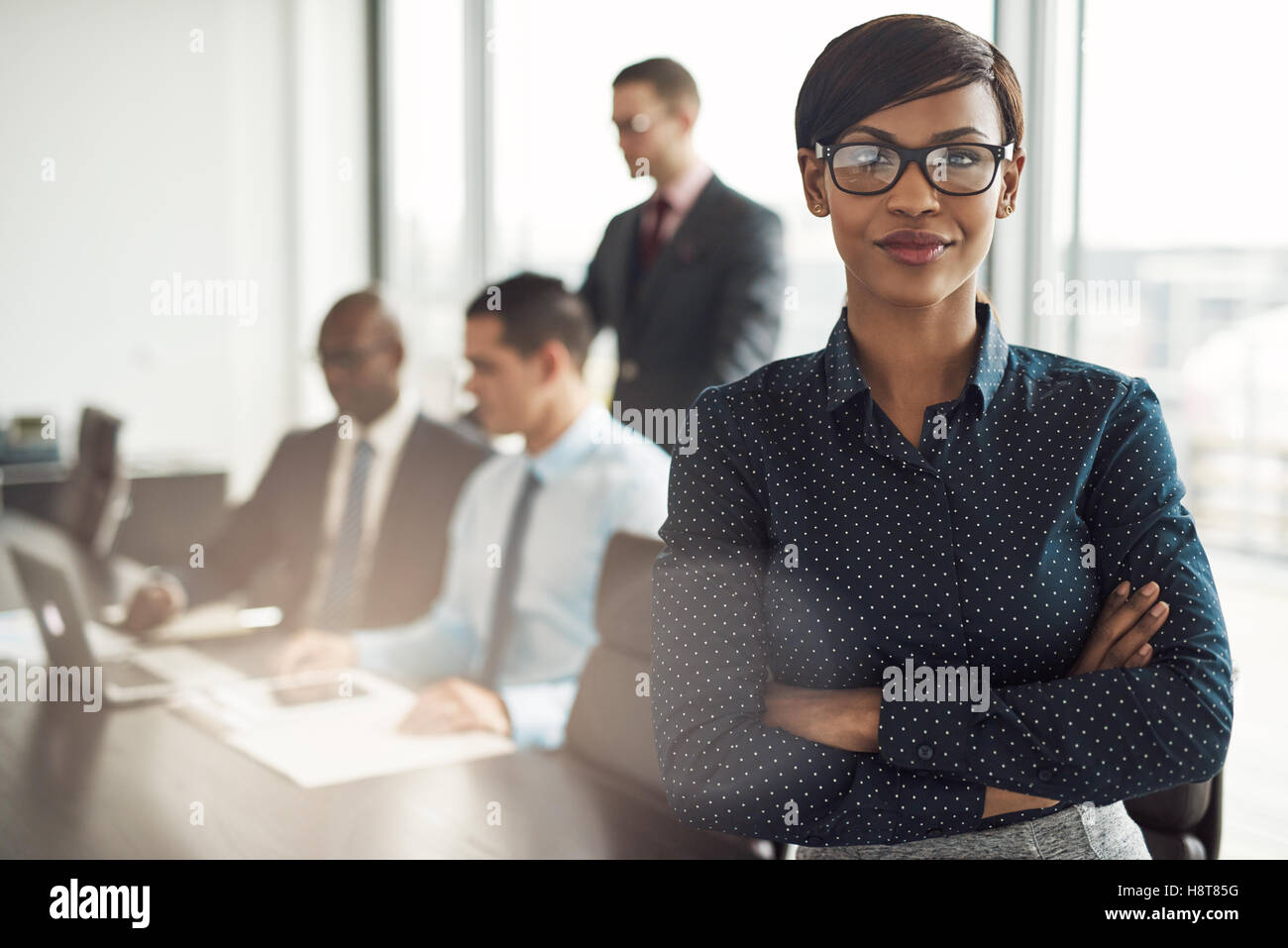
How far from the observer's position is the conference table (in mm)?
1319

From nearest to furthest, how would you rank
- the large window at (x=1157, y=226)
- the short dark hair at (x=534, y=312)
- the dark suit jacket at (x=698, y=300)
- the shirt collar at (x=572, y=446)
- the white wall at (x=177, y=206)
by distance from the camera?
the shirt collar at (x=572, y=446) → the short dark hair at (x=534, y=312) → the large window at (x=1157, y=226) → the dark suit jacket at (x=698, y=300) → the white wall at (x=177, y=206)

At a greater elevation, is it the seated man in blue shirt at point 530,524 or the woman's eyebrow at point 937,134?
the woman's eyebrow at point 937,134

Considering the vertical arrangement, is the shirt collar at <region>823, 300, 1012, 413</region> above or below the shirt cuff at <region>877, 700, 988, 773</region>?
above

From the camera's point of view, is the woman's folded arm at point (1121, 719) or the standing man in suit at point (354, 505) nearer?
the woman's folded arm at point (1121, 719)

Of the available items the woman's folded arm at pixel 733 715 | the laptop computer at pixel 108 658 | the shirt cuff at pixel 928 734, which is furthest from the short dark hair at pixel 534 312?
the shirt cuff at pixel 928 734

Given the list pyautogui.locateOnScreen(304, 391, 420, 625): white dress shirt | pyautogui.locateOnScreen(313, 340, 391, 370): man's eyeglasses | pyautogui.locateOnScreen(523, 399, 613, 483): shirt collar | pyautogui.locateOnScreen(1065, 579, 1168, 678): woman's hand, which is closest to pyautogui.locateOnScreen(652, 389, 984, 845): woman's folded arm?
pyautogui.locateOnScreen(1065, 579, 1168, 678): woman's hand

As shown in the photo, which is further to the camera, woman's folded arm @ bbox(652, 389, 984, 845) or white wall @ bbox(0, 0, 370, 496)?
white wall @ bbox(0, 0, 370, 496)

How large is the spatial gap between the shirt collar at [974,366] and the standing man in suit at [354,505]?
5.50 ft

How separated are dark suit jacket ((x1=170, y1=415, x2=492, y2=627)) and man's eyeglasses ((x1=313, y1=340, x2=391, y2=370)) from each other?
0.19 meters

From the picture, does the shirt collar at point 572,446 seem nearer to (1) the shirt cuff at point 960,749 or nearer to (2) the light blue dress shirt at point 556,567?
(2) the light blue dress shirt at point 556,567

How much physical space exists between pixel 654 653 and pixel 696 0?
278 centimetres

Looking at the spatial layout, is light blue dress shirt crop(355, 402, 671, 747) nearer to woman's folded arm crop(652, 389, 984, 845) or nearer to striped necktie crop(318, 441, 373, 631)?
striped necktie crop(318, 441, 373, 631)

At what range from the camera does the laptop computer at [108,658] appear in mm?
1896
